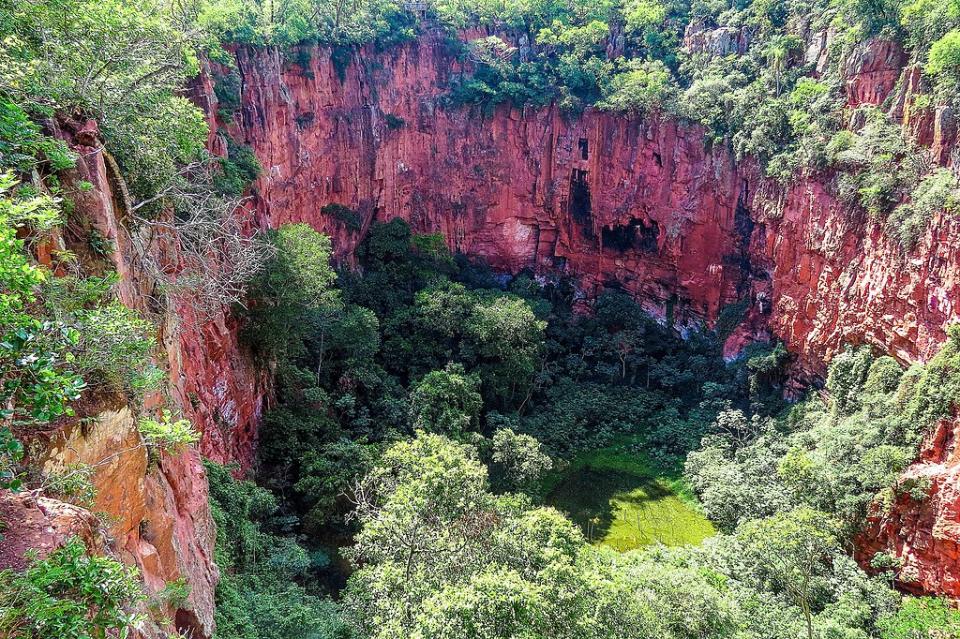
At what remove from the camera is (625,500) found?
2014 centimetres

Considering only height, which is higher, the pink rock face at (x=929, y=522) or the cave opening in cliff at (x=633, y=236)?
the cave opening in cliff at (x=633, y=236)

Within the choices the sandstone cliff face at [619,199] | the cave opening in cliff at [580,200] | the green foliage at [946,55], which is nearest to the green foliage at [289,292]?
the sandstone cliff face at [619,199]

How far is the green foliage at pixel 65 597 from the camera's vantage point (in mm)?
3234

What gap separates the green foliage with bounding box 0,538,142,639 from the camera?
3.23m

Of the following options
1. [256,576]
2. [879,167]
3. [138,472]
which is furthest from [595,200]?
[138,472]

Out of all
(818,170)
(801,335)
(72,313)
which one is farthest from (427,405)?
(818,170)

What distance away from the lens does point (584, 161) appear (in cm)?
2894

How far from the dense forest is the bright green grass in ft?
0.39

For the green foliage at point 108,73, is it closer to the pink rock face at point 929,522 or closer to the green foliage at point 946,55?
the pink rock face at point 929,522

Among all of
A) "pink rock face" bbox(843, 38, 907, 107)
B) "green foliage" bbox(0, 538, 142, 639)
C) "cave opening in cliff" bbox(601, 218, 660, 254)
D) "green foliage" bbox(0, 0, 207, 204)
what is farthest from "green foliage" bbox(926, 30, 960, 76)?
"green foliage" bbox(0, 538, 142, 639)

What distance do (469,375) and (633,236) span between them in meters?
13.4

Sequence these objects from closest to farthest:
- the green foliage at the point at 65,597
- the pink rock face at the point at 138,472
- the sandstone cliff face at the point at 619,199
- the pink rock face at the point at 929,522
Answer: the green foliage at the point at 65,597 → the pink rock face at the point at 138,472 → the pink rock face at the point at 929,522 → the sandstone cliff face at the point at 619,199

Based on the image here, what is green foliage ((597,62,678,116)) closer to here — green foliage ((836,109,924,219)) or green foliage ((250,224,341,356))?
green foliage ((836,109,924,219))

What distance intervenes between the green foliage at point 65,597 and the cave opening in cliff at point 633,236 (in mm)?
27549
